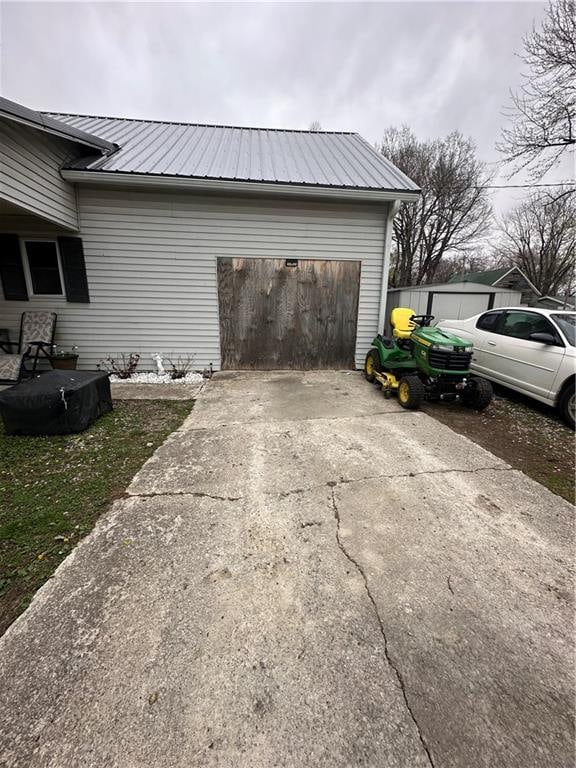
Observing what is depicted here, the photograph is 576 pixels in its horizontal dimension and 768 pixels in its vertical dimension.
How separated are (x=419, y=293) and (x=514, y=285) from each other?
17.7 metres

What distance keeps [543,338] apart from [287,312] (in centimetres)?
405

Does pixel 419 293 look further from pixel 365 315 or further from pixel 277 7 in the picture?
pixel 277 7

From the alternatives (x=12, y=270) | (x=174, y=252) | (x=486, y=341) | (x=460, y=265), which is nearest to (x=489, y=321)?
(x=486, y=341)

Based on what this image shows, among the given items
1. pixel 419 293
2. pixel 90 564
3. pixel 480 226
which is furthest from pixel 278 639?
pixel 480 226

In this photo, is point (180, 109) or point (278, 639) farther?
point (180, 109)

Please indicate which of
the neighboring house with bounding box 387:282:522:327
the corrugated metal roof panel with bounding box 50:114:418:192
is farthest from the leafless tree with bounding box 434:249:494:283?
the corrugated metal roof panel with bounding box 50:114:418:192

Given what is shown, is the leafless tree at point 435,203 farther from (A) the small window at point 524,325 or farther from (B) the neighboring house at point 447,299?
(A) the small window at point 524,325

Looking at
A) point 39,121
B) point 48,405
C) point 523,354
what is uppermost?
point 39,121

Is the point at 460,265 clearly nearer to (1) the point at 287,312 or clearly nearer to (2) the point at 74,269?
(1) the point at 287,312

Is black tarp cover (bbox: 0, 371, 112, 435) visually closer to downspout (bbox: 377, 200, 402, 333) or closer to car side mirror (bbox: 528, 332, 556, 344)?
downspout (bbox: 377, 200, 402, 333)

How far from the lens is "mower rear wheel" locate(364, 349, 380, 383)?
5465mm

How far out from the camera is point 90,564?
192cm

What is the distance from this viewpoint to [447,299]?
891cm

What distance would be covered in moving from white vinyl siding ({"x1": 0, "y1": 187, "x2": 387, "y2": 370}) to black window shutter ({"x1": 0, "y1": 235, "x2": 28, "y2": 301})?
20 centimetres
